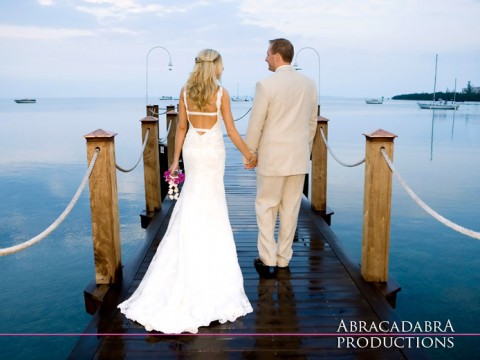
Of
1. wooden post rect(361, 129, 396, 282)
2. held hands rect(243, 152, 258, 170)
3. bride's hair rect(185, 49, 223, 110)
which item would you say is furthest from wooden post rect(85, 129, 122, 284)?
wooden post rect(361, 129, 396, 282)

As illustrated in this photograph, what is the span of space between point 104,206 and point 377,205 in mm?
2225

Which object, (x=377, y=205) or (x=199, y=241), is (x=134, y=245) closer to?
(x=199, y=241)

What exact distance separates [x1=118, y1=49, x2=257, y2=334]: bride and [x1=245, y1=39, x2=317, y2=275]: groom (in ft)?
0.97

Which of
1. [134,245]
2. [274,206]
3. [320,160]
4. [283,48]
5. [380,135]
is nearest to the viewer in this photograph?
[283,48]

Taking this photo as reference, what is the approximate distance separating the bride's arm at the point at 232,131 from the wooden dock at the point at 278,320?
3.53 feet

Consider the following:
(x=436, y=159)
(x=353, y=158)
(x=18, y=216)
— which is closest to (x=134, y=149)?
(x=353, y=158)

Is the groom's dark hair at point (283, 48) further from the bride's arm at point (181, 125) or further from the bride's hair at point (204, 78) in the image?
the bride's arm at point (181, 125)

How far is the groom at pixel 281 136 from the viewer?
3.62 meters

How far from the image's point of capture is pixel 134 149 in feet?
88.8

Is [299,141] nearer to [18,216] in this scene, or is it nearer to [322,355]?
[322,355]

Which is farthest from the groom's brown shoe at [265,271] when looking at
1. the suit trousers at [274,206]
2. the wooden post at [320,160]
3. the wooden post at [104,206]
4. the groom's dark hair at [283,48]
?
the wooden post at [320,160]

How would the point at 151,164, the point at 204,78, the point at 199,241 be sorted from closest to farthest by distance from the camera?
1. the point at 204,78
2. the point at 199,241
3. the point at 151,164

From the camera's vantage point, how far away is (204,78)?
314cm

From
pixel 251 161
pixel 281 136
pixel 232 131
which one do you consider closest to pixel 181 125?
pixel 232 131
